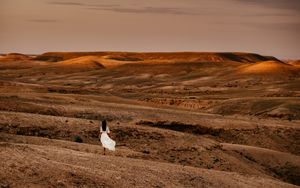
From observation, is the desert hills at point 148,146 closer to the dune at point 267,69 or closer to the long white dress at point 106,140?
the long white dress at point 106,140

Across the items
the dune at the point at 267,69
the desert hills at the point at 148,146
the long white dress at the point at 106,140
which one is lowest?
the desert hills at the point at 148,146

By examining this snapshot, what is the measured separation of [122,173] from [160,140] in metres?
13.6

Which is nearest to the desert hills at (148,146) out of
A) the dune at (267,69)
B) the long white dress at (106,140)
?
the long white dress at (106,140)

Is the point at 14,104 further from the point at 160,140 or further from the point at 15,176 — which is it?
the point at 15,176

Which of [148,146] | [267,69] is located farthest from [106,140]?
[267,69]

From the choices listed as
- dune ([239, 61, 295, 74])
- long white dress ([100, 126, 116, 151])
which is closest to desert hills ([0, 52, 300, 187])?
long white dress ([100, 126, 116, 151])

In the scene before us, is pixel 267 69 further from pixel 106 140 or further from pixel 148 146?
pixel 106 140

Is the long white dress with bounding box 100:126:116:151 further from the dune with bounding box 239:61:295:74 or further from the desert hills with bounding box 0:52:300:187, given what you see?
the dune with bounding box 239:61:295:74

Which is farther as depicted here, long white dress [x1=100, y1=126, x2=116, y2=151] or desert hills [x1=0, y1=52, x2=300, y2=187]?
long white dress [x1=100, y1=126, x2=116, y2=151]

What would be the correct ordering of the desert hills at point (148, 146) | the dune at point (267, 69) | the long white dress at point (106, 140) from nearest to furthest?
the desert hills at point (148, 146) → the long white dress at point (106, 140) → the dune at point (267, 69)

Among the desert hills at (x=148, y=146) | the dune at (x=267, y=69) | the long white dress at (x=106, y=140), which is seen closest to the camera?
the desert hills at (x=148, y=146)

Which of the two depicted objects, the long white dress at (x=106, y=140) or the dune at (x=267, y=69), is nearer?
the long white dress at (x=106, y=140)

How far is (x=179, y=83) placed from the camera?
11694 centimetres

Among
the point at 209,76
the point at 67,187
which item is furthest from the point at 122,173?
the point at 209,76
